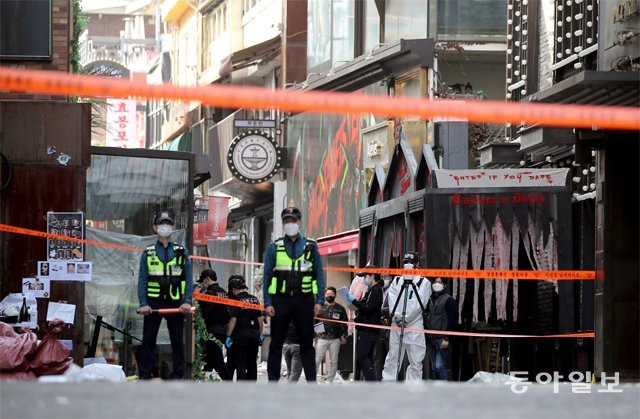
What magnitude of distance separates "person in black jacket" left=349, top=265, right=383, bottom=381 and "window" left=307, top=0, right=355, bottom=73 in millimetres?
15988

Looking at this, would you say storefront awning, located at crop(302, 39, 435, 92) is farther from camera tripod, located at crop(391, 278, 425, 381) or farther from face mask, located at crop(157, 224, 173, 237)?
face mask, located at crop(157, 224, 173, 237)

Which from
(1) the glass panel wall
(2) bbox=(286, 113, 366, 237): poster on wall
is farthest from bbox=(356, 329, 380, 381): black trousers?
(2) bbox=(286, 113, 366, 237): poster on wall

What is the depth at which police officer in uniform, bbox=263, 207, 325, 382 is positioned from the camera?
1443 cm

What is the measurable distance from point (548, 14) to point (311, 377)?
13611mm

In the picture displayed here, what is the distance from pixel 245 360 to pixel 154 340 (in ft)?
22.5

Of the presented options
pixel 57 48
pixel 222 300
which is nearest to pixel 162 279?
pixel 57 48

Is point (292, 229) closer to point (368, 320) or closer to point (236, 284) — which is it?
point (368, 320)

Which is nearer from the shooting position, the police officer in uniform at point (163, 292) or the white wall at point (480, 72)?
the police officer in uniform at point (163, 292)

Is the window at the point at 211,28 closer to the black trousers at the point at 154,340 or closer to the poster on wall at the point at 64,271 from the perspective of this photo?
the poster on wall at the point at 64,271

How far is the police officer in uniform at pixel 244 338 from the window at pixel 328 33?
16402mm

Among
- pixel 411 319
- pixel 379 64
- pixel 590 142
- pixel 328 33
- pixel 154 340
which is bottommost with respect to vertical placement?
pixel 154 340

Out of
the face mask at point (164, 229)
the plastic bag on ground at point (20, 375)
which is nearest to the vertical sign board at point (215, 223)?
the face mask at point (164, 229)

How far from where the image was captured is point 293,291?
568 inches

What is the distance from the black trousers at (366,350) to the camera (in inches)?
875
